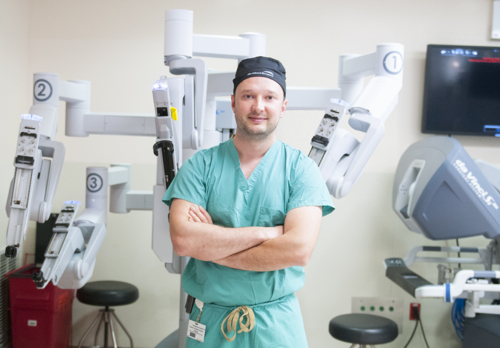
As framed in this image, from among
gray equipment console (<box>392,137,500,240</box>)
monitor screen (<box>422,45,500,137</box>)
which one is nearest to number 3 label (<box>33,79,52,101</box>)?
gray equipment console (<box>392,137,500,240</box>)

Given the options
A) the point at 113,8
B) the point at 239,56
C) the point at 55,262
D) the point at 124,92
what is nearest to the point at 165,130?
the point at 239,56

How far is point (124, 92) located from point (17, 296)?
5.38 feet

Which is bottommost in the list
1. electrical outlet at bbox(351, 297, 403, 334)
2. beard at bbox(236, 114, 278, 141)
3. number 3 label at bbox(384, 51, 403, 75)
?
electrical outlet at bbox(351, 297, 403, 334)

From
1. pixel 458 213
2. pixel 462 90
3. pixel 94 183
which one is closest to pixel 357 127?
pixel 458 213

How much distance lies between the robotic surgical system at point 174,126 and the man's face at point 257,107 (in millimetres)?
528

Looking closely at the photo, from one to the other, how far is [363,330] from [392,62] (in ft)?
5.23

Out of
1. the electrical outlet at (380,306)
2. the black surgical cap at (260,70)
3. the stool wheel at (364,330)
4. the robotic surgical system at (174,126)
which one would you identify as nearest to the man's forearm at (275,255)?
the black surgical cap at (260,70)

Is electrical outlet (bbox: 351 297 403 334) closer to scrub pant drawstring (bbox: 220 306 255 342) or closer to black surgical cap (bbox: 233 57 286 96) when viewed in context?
scrub pant drawstring (bbox: 220 306 255 342)

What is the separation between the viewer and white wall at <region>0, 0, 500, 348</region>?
3.60m

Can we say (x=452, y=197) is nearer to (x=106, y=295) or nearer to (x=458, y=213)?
(x=458, y=213)

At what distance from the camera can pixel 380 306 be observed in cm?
368

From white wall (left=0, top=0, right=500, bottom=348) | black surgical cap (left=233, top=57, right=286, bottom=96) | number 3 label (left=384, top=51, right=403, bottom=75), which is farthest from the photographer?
white wall (left=0, top=0, right=500, bottom=348)

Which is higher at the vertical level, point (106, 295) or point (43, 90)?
point (43, 90)

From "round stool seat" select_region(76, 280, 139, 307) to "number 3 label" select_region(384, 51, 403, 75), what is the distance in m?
2.23
